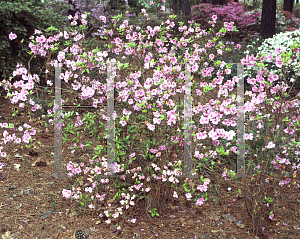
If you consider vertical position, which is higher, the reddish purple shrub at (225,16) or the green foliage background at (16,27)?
the reddish purple shrub at (225,16)

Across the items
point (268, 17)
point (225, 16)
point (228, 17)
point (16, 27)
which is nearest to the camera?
point (16, 27)

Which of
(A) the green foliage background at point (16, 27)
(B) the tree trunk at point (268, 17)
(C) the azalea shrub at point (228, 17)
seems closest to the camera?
(A) the green foliage background at point (16, 27)

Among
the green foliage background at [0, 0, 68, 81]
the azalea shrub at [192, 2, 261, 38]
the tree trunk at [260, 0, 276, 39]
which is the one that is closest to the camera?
the green foliage background at [0, 0, 68, 81]

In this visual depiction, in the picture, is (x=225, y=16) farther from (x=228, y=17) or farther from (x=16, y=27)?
(x=16, y=27)

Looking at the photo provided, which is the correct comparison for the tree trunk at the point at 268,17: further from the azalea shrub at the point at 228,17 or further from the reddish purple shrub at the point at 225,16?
the reddish purple shrub at the point at 225,16

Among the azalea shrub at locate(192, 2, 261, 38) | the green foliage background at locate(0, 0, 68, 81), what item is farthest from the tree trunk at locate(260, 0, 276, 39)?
the green foliage background at locate(0, 0, 68, 81)

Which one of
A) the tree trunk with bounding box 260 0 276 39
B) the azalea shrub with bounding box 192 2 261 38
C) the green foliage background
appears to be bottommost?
the green foliage background

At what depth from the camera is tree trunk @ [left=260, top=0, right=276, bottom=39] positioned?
8531 millimetres

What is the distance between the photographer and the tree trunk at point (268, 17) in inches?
336

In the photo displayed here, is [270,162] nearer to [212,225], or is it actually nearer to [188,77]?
[212,225]

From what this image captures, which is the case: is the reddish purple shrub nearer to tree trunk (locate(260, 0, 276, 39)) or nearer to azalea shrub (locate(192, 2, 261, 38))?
azalea shrub (locate(192, 2, 261, 38))

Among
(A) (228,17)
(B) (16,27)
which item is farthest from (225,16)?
(B) (16,27)

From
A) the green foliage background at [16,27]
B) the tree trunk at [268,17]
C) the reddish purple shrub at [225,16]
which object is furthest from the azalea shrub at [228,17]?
the green foliage background at [16,27]

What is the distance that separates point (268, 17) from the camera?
855 cm
